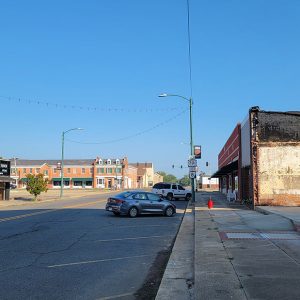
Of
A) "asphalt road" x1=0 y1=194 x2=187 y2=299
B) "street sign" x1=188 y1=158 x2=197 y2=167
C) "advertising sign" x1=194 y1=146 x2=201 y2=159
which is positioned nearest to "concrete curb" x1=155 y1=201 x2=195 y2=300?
"asphalt road" x1=0 y1=194 x2=187 y2=299

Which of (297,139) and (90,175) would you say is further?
(90,175)

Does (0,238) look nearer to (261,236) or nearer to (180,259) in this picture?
(180,259)

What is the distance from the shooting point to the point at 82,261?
10172mm

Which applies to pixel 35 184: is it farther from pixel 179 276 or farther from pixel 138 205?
pixel 179 276

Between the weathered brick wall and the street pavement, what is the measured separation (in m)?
10.8

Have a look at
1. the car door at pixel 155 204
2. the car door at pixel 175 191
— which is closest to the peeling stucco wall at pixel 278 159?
the car door at pixel 155 204

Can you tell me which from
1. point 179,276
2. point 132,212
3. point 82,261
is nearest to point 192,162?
point 132,212

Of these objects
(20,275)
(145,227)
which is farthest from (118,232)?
(20,275)

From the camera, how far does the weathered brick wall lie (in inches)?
1025

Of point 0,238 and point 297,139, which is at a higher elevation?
point 297,139

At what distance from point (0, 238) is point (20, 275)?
576 centimetres

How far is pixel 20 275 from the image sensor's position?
8617 mm

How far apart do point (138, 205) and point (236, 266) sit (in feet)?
47.9

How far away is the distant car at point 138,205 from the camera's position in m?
23.1
